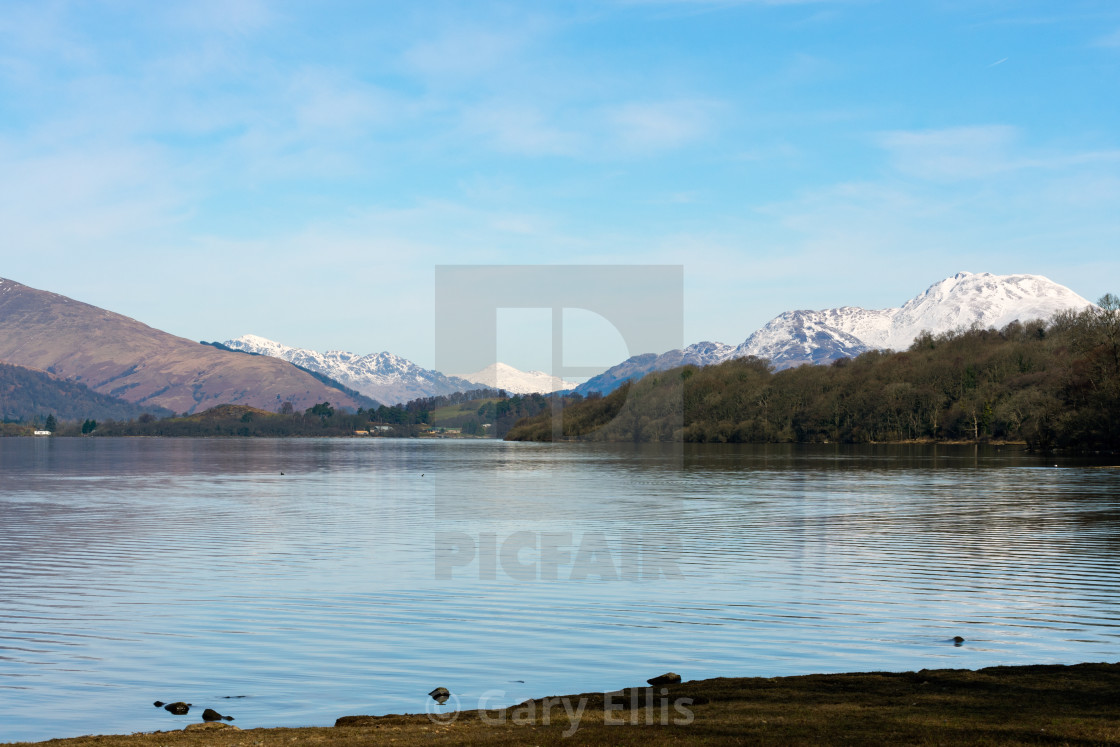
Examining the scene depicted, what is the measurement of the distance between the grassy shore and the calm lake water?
2.05 m

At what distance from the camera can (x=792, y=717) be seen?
13203mm

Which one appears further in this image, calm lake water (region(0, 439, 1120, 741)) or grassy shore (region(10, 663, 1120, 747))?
calm lake water (region(0, 439, 1120, 741))

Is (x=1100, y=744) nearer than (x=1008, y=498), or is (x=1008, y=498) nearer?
(x=1100, y=744)

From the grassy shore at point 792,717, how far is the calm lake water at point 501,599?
6.73 ft

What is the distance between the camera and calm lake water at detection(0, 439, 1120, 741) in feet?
60.1

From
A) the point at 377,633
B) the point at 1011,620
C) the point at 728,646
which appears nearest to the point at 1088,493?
the point at 1011,620

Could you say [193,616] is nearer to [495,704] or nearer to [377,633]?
[377,633]

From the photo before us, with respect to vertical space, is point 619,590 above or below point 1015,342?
below

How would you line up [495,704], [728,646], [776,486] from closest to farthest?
1. [495,704]
2. [728,646]
3. [776,486]

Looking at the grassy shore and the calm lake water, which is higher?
the grassy shore

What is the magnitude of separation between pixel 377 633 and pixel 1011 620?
52.1ft

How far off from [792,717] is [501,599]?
50.7ft

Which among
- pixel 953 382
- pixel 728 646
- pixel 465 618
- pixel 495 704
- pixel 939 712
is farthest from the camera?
pixel 953 382

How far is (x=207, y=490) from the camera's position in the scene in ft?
269
